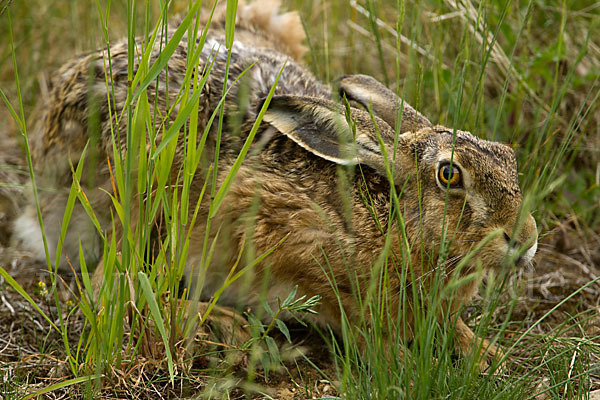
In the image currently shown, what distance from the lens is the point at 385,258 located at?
8.32 ft

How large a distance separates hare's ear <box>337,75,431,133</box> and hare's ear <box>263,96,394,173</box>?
0.24 m

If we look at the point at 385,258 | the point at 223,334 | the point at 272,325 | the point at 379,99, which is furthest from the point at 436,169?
the point at 223,334

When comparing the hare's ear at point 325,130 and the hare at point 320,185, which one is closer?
the hare at point 320,185

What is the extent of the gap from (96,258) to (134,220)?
0.86 m

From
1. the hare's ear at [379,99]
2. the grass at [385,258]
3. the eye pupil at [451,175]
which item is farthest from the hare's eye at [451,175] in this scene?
the hare's ear at [379,99]

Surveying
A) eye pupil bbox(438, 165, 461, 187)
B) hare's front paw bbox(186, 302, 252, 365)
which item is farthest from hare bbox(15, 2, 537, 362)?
hare's front paw bbox(186, 302, 252, 365)

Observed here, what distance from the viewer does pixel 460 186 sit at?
3.12m

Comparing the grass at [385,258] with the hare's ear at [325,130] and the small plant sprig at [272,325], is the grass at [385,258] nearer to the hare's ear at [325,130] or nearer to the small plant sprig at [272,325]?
the small plant sprig at [272,325]

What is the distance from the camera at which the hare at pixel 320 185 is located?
307cm

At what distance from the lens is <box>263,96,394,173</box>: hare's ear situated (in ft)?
10.5

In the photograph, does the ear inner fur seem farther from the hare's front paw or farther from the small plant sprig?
the hare's front paw

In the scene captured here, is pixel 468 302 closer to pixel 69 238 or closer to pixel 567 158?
pixel 567 158

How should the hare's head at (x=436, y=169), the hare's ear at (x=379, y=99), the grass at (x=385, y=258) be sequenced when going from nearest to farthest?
the grass at (x=385, y=258) < the hare's head at (x=436, y=169) < the hare's ear at (x=379, y=99)

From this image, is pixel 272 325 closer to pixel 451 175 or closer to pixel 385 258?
pixel 385 258
